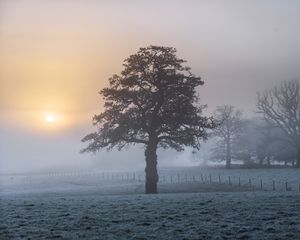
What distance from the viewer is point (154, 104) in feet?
143

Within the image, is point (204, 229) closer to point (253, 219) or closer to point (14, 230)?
point (253, 219)

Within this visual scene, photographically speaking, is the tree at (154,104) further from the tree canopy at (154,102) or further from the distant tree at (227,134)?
the distant tree at (227,134)

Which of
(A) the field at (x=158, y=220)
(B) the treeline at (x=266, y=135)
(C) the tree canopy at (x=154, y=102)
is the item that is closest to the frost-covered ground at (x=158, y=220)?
(A) the field at (x=158, y=220)

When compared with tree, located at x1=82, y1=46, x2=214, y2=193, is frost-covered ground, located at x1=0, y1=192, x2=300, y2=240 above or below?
below

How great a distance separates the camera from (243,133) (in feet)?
346

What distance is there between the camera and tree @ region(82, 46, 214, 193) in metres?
43.3

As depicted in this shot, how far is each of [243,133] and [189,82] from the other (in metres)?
64.1

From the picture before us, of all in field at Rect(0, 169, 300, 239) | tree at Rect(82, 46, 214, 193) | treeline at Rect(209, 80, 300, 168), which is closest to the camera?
field at Rect(0, 169, 300, 239)

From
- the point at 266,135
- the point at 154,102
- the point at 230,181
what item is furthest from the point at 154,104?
the point at 266,135

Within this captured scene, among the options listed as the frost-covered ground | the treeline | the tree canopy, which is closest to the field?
the frost-covered ground

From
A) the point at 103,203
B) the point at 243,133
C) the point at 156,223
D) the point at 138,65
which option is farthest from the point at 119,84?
the point at 243,133

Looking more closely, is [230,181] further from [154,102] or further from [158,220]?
[158,220]

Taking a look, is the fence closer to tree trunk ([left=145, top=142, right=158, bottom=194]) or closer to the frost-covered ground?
tree trunk ([left=145, top=142, right=158, bottom=194])

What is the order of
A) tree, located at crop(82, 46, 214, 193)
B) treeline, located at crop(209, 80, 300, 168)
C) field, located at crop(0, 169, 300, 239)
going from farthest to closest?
treeline, located at crop(209, 80, 300, 168)
tree, located at crop(82, 46, 214, 193)
field, located at crop(0, 169, 300, 239)
